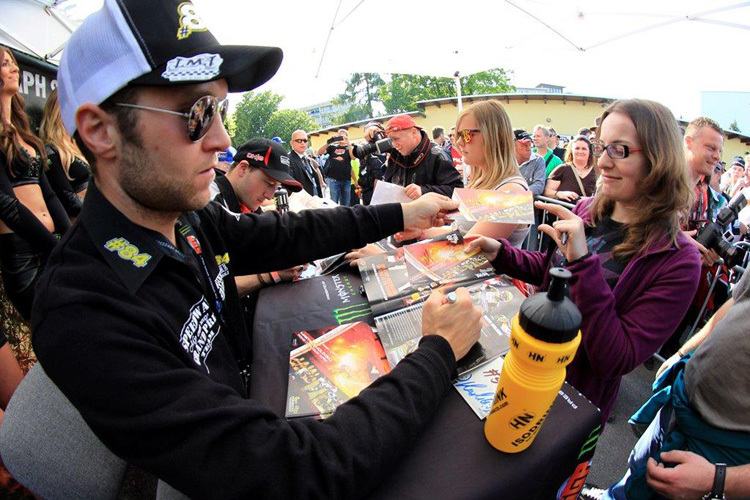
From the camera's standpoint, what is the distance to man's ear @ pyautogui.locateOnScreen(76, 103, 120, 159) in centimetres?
91

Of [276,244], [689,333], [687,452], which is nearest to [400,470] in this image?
[276,244]

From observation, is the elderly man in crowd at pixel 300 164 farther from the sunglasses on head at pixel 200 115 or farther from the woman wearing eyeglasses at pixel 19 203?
the sunglasses on head at pixel 200 115

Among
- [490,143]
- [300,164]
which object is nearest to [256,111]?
[300,164]

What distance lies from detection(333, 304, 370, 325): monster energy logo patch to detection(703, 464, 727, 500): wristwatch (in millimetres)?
1317

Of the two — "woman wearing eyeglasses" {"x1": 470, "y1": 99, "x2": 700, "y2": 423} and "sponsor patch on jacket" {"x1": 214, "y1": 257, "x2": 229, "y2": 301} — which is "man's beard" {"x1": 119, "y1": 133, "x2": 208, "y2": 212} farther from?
"woman wearing eyeglasses" {"x1": 470, "y1": 99, "x2": 700, "y2": 423}

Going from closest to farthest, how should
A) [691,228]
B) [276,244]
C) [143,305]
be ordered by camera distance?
[143,305] < [276,244] < [691,228]

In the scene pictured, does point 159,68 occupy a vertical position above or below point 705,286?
above

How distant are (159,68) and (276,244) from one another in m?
0.82

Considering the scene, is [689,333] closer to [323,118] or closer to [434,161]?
[434,161]

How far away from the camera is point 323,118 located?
87500 mm

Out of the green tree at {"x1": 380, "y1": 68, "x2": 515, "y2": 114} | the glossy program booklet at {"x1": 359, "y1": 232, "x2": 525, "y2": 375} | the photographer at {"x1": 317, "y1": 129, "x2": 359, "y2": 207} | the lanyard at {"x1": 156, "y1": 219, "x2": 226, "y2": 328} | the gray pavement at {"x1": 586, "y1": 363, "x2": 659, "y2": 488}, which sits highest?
the green tree at {"x1": 380, "y1": 68, "x2": 515, "y2": 114}

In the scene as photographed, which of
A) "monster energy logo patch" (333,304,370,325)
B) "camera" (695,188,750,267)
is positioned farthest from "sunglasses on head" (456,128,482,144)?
"camera" (695,188,750,267)

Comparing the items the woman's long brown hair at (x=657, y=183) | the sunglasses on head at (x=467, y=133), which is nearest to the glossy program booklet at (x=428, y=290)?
the woman's long brown hair at (x=657, y=183)

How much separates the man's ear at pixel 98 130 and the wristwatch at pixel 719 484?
7.14 ft
